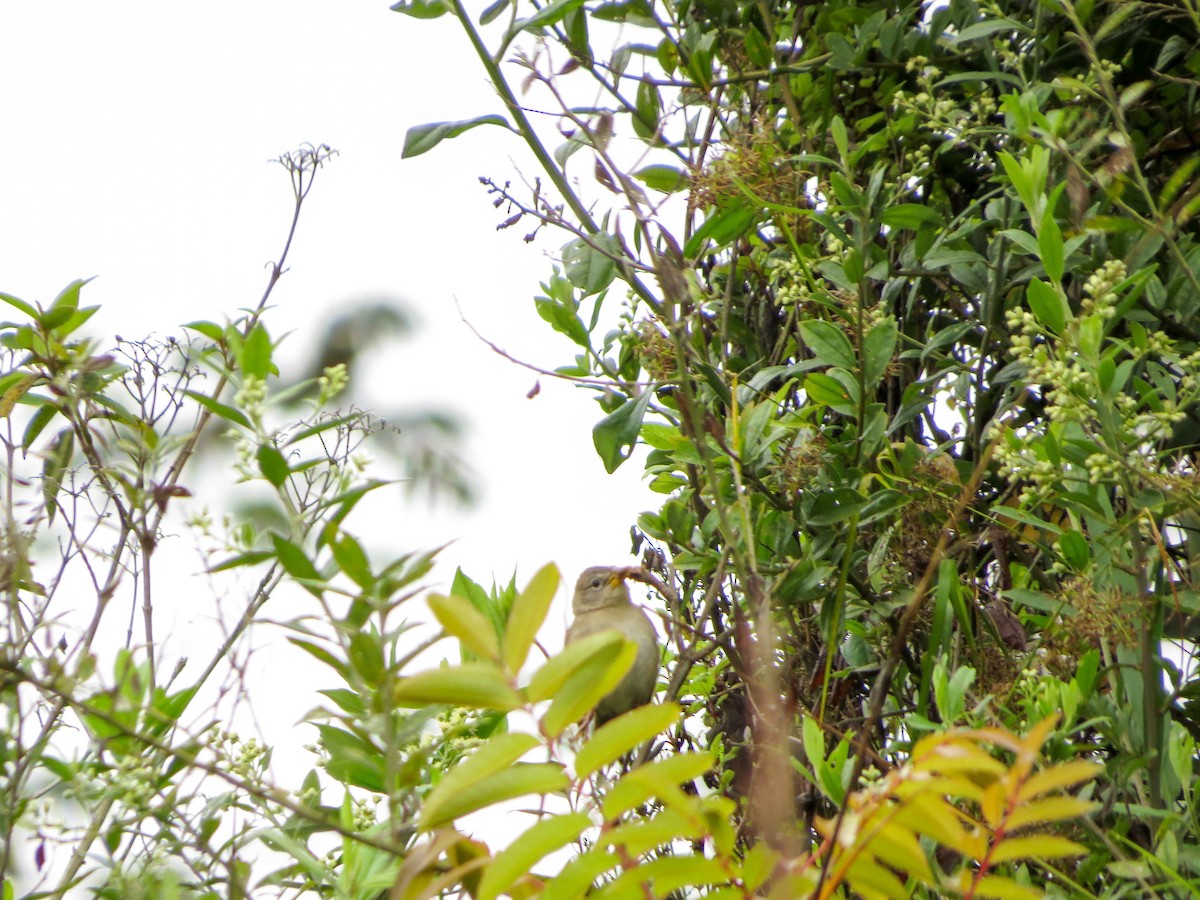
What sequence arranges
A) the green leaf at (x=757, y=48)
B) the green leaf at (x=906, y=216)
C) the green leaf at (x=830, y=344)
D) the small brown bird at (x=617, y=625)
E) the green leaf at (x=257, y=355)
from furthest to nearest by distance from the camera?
the small brown bird at (x=617, y=625) → the green leaf at (x=757, y=48) → the green leaf at (x=906, y=216) → the green leaf at (x=830, y=344) → the green leaf at (x=257, y=355)

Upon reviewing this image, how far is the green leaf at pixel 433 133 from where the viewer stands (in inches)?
62.8

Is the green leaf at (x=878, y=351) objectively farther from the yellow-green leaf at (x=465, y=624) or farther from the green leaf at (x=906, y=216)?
the yellow-green leaf at (x=465, y=624)

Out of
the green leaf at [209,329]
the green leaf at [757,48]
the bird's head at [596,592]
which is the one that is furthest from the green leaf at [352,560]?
the bird's head at [596,592]

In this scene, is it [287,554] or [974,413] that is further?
[974,413]

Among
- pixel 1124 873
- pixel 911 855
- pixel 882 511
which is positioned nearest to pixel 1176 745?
pixel 1124 873

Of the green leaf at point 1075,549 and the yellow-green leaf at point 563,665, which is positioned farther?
the green leaf at point 1075,549

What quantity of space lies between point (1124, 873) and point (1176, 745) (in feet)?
1.05

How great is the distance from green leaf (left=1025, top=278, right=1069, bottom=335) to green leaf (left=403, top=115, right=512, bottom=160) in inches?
26.1

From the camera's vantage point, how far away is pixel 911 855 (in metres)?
0.79

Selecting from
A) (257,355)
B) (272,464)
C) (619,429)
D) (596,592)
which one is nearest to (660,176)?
(619,429)

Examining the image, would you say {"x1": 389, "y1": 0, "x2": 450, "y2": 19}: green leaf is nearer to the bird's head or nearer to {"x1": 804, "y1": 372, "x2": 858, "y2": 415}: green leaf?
{"x1": 804, "y1": 372, "x2": 858, "y2": 415}: green leaf

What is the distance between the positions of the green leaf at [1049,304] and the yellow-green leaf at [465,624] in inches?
37.6

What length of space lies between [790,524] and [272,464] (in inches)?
40.7

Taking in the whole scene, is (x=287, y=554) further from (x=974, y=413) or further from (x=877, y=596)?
(x=974, y=413)
